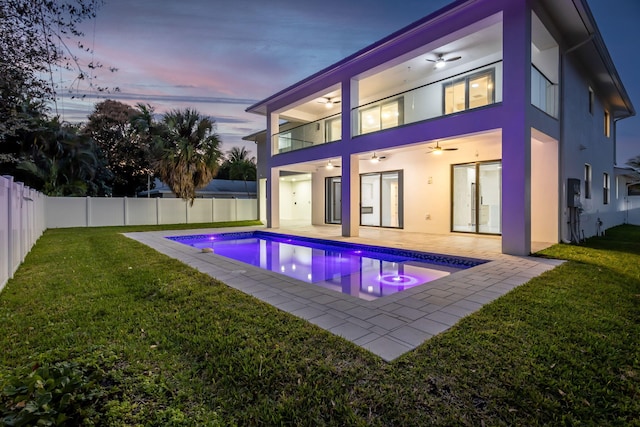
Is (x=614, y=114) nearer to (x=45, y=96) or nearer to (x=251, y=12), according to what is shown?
(x=251, y=12)

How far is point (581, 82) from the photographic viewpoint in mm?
10289

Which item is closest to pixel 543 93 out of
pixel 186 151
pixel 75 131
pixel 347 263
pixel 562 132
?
pixel 562 132

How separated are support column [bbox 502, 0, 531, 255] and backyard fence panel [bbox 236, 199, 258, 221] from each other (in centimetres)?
1588

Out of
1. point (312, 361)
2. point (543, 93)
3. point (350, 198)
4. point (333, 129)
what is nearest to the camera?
point (312, 361)

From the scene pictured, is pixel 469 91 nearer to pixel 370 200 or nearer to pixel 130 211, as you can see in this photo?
pixel 370 200

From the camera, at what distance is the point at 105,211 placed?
1598cm

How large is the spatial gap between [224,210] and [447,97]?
14.1 m

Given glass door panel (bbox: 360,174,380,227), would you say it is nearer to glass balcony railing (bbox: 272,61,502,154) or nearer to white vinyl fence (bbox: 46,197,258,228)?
glass balcony railing (bbox: 272,61,502,154)

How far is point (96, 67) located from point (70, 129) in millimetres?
19158

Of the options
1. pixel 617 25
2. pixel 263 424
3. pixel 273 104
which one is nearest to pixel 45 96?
pixel 263 424

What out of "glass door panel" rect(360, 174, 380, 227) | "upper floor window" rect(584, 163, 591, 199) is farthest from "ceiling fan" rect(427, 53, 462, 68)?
"upper floor window" rect(584, 163, 591, 199)

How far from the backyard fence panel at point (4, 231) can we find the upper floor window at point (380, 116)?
9.11 metres

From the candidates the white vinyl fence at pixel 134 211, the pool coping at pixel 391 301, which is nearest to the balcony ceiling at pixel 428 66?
the pool coping at pixel 391 301

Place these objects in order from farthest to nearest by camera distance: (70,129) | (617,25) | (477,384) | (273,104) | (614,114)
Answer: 1. (617,25)
2. (70,129)
3. (614,114)
4. (273,104)
5. (477,384)
